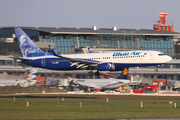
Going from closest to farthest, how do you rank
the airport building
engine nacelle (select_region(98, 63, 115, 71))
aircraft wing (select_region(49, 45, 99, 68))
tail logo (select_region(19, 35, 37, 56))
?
1. engine nacelle (select_region(98, 63, 115, 71))
2. aircraft wing (select_region(49, 45, 99, 68))
3. tail logo (select_region(19, 35, 37, 56))
4. the airport building

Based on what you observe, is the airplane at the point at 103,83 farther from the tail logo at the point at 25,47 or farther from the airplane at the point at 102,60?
the airplane at the point at 102,60

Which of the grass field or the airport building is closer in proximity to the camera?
the grass field

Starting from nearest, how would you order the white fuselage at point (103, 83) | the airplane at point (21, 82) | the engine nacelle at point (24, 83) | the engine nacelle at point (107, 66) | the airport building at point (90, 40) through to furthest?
1. the engine nacelle at point (107, 66)
2. the white fuselage at point (103, 83)
3. the airplane at point (21, 82)
4. the engine nacelle at point (24, 83)
5. the airport building at point (90, 40)

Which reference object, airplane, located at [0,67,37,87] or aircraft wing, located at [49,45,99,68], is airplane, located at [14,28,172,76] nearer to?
aircraft wing, located at [49,45,99,68]

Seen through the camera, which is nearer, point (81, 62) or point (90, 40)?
point (81, 62)

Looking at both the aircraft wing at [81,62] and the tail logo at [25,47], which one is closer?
the aircraft wing at [81,62]

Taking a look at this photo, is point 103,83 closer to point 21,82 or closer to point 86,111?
point 21,82

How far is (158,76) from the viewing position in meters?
132

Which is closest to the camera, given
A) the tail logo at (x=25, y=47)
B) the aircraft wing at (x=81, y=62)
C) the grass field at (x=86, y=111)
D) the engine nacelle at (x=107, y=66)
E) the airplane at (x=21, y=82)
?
the grass field at (x=86, y=111)

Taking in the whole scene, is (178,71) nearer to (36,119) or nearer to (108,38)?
(108,38)

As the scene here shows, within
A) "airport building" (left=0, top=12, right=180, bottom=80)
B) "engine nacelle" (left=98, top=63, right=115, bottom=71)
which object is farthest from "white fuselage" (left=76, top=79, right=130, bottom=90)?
"engine nacelle" (left=98, top=63, right=115, bottom=71)

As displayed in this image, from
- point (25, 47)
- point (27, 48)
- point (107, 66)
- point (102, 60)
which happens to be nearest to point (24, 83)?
point (25, 47)

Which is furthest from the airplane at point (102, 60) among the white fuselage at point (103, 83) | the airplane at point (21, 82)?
the airplane at point (21, 82)

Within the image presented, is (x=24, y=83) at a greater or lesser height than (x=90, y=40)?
lesser
